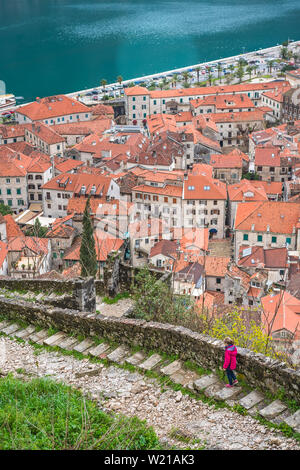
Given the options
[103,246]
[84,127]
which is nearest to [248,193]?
[103,246]

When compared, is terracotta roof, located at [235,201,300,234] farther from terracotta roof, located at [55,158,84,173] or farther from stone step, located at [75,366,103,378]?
stone step, located at [75,366,103,378]

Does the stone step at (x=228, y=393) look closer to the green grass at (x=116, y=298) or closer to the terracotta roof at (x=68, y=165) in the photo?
the green grass at (x=116, y=298)

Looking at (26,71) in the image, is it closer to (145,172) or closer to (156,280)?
(145,172)

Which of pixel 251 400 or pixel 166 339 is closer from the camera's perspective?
pixel 251 400

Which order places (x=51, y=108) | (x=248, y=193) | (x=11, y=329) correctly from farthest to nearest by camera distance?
(x=51, y=108) < (x=248, y=193) < (x=11, y=329)

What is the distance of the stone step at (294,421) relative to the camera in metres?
8.91

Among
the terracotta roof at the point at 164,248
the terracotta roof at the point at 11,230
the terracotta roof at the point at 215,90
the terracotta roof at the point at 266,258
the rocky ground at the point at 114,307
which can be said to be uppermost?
the terracotta roof at the point at 215,90

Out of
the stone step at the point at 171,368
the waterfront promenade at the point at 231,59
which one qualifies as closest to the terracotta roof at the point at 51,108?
the waterfront promenade at the point at 231,59

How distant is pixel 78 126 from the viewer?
77062 mm

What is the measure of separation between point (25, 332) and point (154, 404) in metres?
4.84

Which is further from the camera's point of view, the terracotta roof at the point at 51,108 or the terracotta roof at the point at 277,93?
the terracotta roof at the point at 277,93

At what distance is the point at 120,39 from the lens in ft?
507

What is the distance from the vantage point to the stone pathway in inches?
358

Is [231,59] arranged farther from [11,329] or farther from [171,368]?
[171,368]
